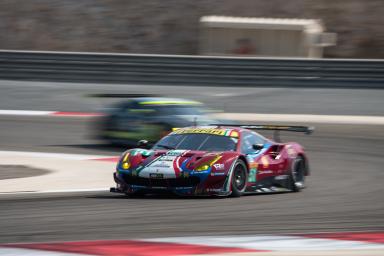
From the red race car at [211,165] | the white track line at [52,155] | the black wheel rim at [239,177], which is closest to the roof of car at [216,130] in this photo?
the red race car at [211,165]

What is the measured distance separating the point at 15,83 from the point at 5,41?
5548 millimetres

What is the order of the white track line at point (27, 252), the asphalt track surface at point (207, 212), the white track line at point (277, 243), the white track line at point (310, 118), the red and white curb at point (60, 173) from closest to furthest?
the white track line at point (27, 252) → the white track line at point (277, 243) → the asphalt track surface at point (207, 212) → the red and white curb at point (60, 173) → the white track line at point (310, 118)

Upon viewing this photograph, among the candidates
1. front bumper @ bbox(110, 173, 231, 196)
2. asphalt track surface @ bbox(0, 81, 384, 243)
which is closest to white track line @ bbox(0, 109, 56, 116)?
asphalt track surface @ bbox(0, 81, 384, 243)

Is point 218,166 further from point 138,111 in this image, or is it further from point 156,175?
point 138,111

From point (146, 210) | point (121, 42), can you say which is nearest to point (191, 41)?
point (121, 42)

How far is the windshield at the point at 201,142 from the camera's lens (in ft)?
36.3

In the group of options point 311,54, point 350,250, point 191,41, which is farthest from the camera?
point 191,41

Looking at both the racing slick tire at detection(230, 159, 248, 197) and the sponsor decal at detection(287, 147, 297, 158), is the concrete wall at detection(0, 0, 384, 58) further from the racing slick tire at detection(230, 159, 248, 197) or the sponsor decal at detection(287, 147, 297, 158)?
the racing slick tire at detection(230, 159, 248, 197)

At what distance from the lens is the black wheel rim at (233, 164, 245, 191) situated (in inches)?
422

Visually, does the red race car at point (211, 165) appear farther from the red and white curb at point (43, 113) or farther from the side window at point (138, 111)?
the red and white curb at point (43, 113)

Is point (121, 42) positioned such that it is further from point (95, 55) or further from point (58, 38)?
point (95, 55)

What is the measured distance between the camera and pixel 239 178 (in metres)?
10.8

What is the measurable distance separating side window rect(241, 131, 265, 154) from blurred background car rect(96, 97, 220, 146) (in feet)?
13.1

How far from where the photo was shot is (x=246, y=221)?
8.53 meters
